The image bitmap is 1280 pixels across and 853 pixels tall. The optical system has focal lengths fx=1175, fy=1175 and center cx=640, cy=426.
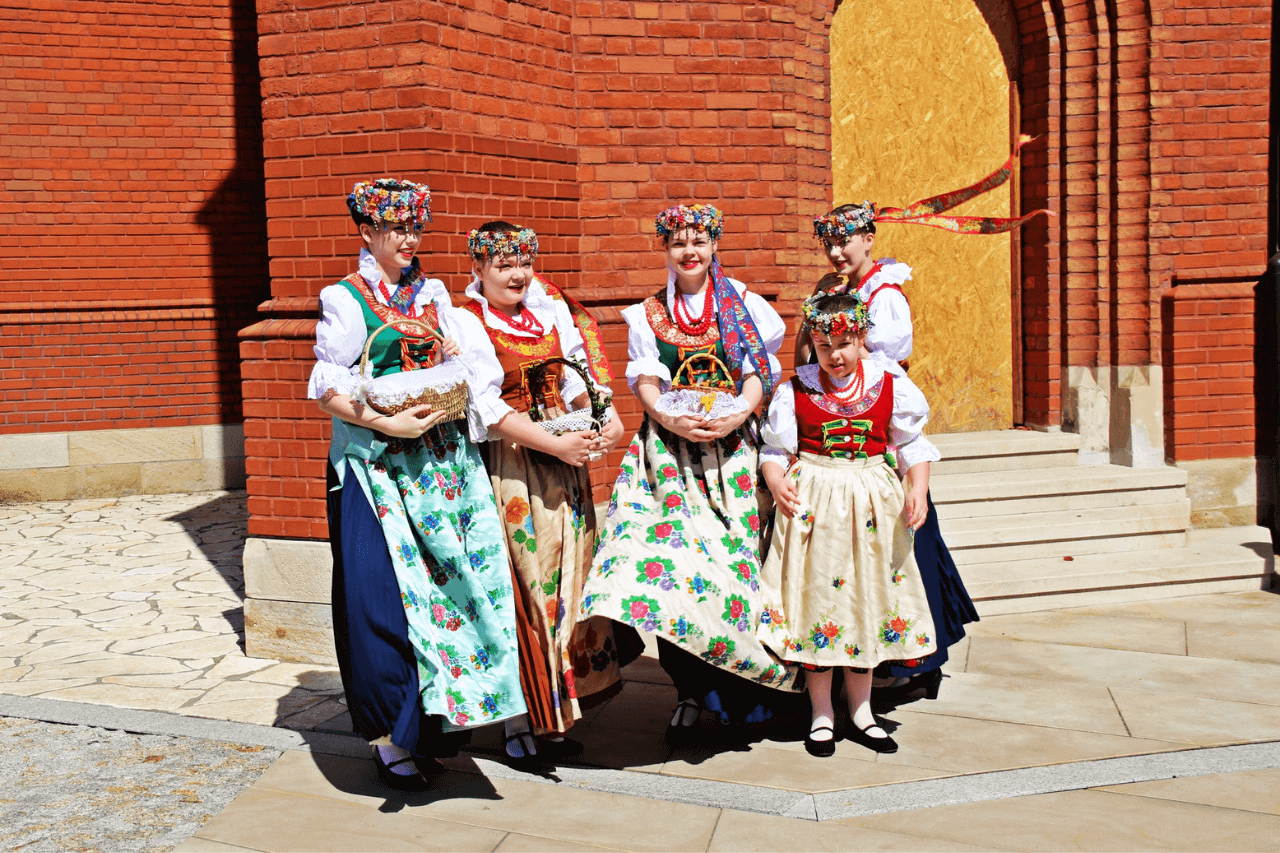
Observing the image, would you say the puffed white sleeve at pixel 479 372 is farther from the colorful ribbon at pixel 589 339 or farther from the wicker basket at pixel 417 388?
the colorful ribbon at pixel 589 339

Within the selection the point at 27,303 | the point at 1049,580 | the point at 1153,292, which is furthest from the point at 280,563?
the point at 27,303

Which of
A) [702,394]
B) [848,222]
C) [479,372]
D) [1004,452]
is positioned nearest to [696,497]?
[702,394]

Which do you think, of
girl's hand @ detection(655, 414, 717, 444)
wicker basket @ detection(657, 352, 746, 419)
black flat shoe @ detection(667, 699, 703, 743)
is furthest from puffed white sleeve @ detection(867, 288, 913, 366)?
black flat shoe @ detection(667, 699, 703, 743)

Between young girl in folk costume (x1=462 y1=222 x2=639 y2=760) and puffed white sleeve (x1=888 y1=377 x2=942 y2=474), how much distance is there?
3.54ft

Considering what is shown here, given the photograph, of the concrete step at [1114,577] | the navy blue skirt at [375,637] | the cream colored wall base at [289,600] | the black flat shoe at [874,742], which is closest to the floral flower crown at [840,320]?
the black flat shoe at [874,742]

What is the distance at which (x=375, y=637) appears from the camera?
406 centimetres

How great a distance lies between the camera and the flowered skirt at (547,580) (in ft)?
14.3

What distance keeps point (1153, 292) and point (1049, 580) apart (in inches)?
91.6

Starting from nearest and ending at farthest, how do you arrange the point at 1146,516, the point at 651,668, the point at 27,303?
the point at 651,668, the point at 1146,516, the point at 27,303

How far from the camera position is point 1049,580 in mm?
6594

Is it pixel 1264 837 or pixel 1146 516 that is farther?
pixel 1146 516

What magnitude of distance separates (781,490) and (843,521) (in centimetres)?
26

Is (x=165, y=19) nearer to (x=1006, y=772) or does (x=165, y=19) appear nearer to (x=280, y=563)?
(x=280, y=563)

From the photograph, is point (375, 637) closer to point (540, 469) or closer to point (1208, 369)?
point (540, 469)
